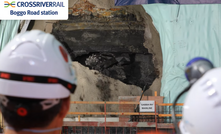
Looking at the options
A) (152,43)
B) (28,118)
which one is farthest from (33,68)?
(152,43)

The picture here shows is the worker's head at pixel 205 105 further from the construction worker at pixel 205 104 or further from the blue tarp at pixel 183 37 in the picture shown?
the blue tarp at pixel 183 37

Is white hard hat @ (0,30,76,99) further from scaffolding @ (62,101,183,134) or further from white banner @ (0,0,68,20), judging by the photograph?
white banner @ (0,0,68,20)

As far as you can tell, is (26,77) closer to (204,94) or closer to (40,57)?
(40,57)

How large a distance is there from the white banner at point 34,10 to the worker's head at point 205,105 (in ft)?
24.2

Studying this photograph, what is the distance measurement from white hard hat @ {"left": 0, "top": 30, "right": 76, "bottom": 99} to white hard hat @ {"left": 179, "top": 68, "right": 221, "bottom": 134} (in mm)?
435

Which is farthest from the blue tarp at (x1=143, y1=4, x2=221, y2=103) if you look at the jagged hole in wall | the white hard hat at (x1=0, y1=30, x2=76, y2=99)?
the white hard hat at (x1=0, y1=30, x2=76, y2=99)

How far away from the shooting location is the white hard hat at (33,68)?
93cm

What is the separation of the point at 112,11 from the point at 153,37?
51.5 inches

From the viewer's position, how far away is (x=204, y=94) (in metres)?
0.75

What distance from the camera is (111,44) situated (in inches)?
310

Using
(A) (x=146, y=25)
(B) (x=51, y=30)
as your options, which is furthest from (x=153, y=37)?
(B) (x=51, y=30)

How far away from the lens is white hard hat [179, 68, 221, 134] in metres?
0.72

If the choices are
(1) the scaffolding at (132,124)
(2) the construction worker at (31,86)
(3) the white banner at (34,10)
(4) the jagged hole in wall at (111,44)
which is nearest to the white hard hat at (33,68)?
(2) the construction worker at (31,86)

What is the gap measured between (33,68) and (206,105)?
1.73ft
